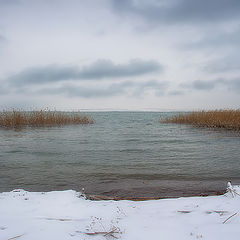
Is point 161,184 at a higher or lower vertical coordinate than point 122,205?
lower

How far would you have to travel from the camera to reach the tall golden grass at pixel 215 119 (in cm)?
1973

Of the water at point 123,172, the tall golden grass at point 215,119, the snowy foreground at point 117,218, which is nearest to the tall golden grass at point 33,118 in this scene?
the tall golden grass at point 215,119

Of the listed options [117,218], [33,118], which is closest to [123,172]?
[117,218]

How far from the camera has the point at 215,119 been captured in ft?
69.3

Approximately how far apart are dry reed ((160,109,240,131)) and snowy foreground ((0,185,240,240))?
60.1 feet

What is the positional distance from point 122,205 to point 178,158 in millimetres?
5644

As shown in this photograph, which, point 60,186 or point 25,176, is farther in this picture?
point 25,176

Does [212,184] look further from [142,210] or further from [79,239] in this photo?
[79,239]

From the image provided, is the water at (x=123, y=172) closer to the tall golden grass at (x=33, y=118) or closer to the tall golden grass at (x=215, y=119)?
the tall golden grass at (x=215, y=119)

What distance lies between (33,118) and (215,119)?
19942mm

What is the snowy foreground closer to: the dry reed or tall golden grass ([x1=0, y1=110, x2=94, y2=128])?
the dry reed

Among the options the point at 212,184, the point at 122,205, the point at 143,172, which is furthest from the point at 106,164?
the point at 122,205

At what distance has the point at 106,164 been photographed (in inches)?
299

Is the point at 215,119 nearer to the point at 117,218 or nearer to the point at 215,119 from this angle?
the point at 215,119
